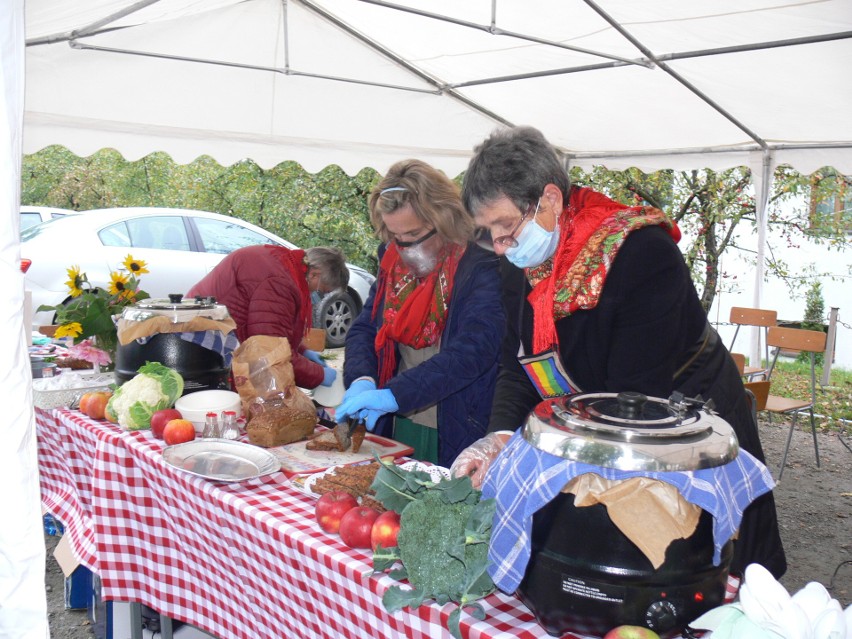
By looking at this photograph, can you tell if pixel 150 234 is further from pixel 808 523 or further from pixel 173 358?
pixel 808 523

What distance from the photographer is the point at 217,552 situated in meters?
2.11

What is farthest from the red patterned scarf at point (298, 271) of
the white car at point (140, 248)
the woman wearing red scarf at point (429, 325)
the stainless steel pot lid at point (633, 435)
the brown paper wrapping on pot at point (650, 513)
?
the white car at point (140, 248)

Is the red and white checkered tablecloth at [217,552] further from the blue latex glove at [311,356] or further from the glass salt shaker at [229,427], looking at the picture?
the blue latex glove at [311,356]

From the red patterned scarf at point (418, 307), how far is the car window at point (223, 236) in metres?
6.10

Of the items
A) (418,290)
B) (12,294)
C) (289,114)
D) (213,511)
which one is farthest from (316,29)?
(12,294)

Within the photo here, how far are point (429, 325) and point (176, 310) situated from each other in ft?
3.36

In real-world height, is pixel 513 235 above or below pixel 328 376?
above

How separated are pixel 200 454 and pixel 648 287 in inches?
57.7

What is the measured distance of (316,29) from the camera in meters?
4.93

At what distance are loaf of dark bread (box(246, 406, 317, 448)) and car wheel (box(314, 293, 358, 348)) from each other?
6.81 meters

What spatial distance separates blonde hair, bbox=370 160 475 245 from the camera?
8.94 ft

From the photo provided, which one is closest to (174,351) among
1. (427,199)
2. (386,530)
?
(427,199)

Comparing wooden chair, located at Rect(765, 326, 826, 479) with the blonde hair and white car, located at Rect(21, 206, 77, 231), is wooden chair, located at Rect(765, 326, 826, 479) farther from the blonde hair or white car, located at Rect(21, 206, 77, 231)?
white car, located at Rect(21, 206, 77, 231)

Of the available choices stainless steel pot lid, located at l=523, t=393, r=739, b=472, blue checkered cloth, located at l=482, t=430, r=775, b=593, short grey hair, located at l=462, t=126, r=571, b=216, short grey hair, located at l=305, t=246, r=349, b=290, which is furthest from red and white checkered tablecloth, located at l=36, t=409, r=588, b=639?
short grey hair, located at l=305, t=246, r=349, b=290
